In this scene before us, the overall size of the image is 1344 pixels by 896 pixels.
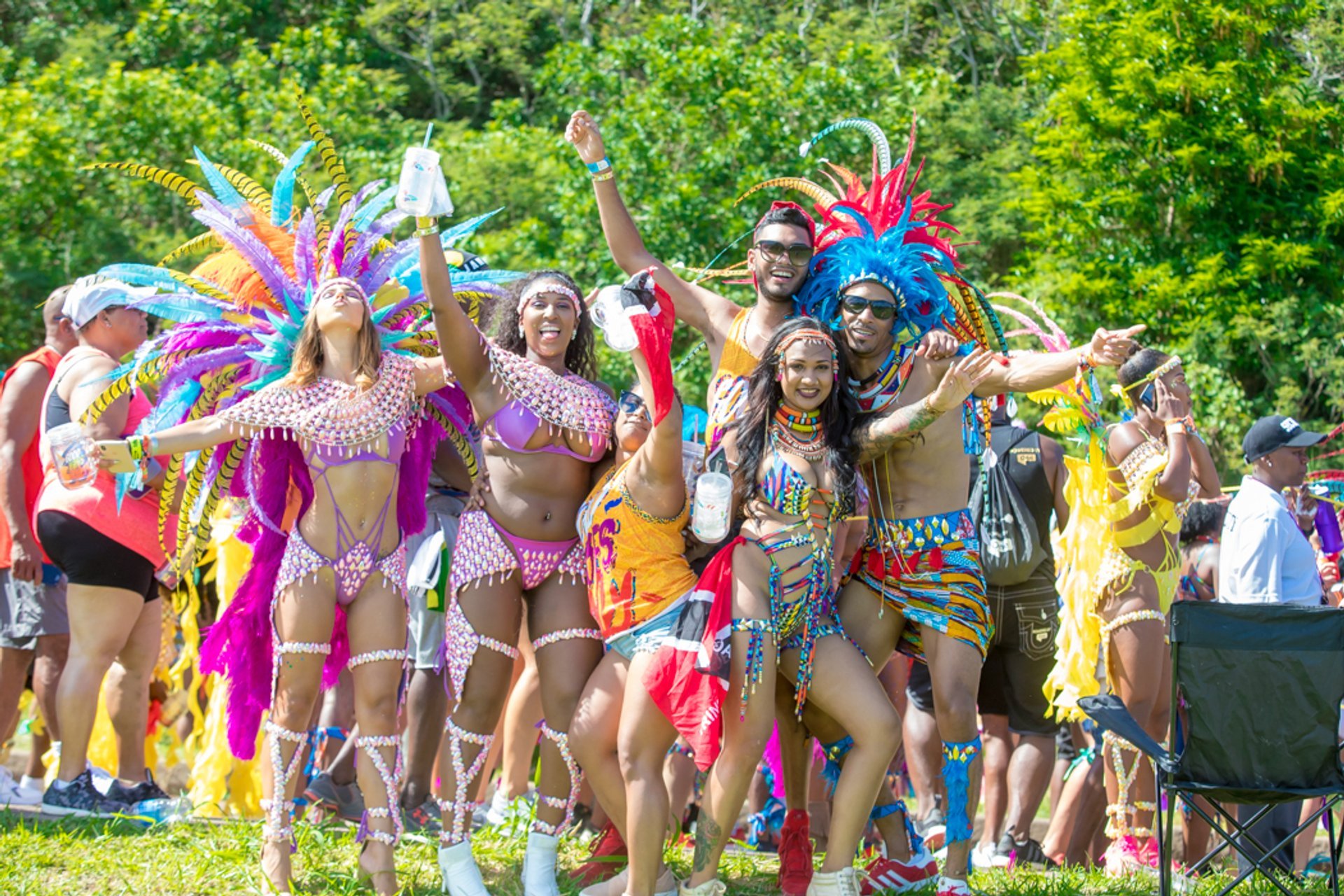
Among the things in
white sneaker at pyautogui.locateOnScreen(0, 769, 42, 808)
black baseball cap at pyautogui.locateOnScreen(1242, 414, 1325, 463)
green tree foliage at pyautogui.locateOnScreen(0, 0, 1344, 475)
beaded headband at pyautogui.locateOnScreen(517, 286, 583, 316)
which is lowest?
white sneaker at pyautogui.locateOnScreen(0, 769, 42, 808)

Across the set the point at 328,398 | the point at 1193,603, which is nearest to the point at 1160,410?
the point at 1193,603

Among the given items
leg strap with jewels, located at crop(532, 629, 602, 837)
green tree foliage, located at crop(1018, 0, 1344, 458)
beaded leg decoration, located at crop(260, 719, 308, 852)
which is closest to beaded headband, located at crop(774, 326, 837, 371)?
leg strap with jewels, located at crop(532, 629, 602, 837)

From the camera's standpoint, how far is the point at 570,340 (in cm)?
475

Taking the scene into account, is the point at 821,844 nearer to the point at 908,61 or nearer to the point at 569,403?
the point at 569,403

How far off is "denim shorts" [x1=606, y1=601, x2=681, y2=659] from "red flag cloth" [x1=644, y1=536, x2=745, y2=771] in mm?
48

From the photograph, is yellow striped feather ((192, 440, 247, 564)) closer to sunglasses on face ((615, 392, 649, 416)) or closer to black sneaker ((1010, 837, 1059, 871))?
sunglasses on face ((615, 392, 649, 416))

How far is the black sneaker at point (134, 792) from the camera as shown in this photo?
548 centimetres

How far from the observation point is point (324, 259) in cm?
462

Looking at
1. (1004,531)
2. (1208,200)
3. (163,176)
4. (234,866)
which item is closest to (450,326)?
(163,176)

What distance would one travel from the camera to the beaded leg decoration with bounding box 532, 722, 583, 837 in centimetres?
433

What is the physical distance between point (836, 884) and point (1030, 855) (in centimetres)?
202

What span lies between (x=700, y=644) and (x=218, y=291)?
7.03 feet

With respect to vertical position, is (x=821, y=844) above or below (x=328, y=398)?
below

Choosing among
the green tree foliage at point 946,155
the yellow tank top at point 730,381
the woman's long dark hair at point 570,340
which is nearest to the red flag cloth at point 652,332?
the yellow tank top at point 730,381
